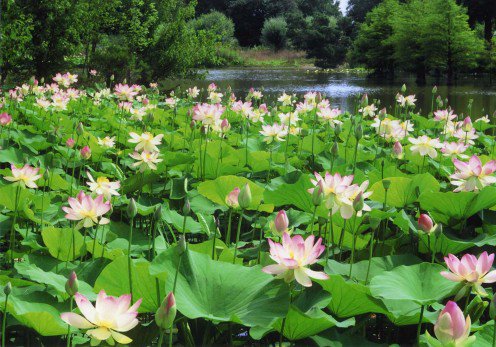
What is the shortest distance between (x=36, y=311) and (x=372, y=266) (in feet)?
1.98

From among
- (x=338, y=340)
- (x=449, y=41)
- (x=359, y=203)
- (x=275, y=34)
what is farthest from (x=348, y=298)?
(x=275, y=34)

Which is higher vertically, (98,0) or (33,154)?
(98,0)

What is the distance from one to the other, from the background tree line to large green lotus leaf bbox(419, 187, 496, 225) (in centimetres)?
548

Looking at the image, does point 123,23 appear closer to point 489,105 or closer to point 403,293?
point 489,105

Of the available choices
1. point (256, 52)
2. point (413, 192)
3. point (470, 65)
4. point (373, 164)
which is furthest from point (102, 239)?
point (256, 52)

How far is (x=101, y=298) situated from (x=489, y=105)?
925 cm

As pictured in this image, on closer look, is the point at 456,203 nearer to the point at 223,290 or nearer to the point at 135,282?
the point at 223,290

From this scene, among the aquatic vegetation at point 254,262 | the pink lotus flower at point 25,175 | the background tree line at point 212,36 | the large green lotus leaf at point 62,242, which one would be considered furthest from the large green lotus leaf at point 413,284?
the background tree line at point 212,36

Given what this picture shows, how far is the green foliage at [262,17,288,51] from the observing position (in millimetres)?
35688

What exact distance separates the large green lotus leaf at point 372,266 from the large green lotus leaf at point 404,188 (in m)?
0.30

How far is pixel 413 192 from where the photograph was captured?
1.43 metres

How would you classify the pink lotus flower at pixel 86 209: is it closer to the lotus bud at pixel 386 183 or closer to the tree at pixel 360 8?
the lotus bud at pixel 386 183

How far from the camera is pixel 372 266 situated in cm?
112

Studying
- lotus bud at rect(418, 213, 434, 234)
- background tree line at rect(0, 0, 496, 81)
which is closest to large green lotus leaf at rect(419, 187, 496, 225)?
lotus bud at rect(418, 213, 434, 234)
